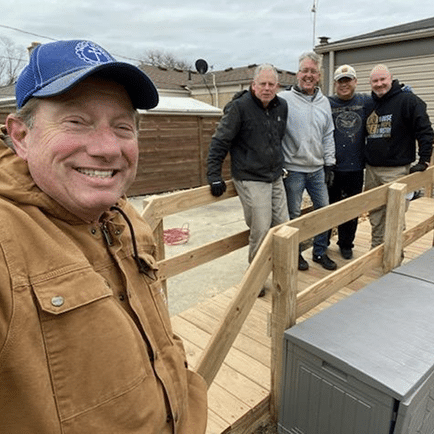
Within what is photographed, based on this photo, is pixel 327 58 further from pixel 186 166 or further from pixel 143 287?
pixel 143 287

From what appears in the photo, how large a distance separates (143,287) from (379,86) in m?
3.22

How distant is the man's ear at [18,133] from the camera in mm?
879

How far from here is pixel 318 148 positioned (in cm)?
330

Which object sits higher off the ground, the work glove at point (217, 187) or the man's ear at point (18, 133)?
the man's ear at point (18, 133)

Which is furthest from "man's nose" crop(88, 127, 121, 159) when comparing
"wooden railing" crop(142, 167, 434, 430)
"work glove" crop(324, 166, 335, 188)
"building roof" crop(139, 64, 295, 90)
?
"building roof" crop(139, 64, 295, 90)

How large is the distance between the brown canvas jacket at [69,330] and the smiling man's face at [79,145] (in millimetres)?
36

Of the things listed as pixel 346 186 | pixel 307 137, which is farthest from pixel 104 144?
pixel 346 186

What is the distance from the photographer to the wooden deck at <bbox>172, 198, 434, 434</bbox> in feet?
7.00

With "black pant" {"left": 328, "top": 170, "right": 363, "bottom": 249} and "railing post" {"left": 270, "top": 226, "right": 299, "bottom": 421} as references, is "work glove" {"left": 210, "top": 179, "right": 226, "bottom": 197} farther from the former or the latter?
"black pant" {"left": 328, "top": 170, "right": 363, "bottom": 249}

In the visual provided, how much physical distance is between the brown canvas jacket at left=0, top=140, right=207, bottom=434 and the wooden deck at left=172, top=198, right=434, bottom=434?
124 cm

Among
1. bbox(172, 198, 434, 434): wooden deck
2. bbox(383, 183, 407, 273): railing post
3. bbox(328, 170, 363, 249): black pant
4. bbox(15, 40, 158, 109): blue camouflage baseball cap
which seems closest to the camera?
bbox(15, 40, 158, 109): blue camouflage baseball cap

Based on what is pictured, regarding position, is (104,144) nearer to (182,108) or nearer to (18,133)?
(18,133)

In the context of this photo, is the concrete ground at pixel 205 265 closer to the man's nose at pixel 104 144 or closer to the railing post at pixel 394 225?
the railing post at pixel 394 225

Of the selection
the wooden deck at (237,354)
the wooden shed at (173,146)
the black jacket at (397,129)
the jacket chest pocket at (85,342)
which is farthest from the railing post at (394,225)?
the wooden shed at (173,146)
